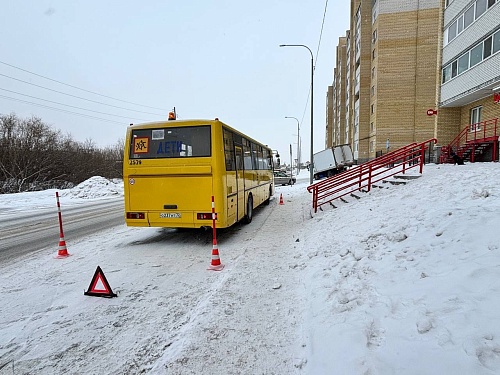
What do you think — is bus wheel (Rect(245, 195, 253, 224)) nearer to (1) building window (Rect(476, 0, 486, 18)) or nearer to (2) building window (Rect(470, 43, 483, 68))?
(2) building window (Rect(470, 43, 483, 68))

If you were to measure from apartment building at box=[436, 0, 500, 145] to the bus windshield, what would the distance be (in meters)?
15.7

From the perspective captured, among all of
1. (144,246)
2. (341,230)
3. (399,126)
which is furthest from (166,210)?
(399,126)

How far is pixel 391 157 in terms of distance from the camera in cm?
1088

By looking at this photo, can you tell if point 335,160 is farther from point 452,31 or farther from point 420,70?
point 420,70

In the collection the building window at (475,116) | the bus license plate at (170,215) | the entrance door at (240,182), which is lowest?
the bus license plate at (170,215)

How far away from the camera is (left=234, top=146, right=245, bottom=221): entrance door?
26.9 feet

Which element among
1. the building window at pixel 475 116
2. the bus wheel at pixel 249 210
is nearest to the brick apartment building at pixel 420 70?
the building window at pixel 475 116

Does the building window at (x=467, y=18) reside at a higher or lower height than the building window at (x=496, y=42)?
higher

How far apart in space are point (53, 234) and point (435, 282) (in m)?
9.71

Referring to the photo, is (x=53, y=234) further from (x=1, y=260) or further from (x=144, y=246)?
(x=144, y=246)

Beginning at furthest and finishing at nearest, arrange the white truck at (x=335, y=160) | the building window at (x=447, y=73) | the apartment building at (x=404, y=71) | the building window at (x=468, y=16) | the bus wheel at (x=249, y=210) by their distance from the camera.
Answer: the apartment building at (x=404, y=71) → the white truck at (x=335, y=160) → the building window at (x=447, y=73) → the building window at (x=468, y=16) → the bus wheel at (x=249, y=210)

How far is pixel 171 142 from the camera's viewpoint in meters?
7.00

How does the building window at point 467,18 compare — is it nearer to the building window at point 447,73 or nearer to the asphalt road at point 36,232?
the building window at point 447,73

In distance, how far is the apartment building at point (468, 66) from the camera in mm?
15570
